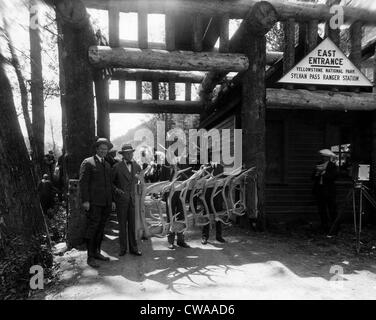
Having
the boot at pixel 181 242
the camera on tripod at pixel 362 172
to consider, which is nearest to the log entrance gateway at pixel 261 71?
the boot at pixel 181 242

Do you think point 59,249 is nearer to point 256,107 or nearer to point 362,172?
point 256,107

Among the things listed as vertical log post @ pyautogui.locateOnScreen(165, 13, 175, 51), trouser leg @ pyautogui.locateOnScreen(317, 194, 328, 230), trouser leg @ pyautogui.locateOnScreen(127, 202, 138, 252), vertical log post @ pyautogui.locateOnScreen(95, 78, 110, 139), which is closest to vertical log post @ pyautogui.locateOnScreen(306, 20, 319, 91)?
vertical log post @ pyautogui.locateOnScreen(165, 13, 175, 51)

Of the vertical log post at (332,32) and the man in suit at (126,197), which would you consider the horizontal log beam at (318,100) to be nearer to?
the vertical log post at (332,32)

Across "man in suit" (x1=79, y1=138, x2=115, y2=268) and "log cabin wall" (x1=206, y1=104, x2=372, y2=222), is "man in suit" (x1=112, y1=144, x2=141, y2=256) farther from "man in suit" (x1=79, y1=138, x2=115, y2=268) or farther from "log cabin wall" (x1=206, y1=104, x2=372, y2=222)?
"log cabin wall" (x1=206, y1=104, x2=372, y2=222)

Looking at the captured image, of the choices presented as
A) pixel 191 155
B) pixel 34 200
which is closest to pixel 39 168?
pixel 191 155

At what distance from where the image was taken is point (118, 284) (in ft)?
15.8

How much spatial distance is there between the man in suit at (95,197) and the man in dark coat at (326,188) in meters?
5.13

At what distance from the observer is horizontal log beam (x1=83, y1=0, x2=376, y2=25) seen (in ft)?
23.4

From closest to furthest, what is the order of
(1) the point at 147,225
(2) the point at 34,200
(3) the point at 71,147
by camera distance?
(2) the point at 34,200 → (1) the point at 147,225 → (3) the point at 71,147

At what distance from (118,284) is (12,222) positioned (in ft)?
6.37

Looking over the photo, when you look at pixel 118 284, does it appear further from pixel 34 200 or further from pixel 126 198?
pixel 34 200

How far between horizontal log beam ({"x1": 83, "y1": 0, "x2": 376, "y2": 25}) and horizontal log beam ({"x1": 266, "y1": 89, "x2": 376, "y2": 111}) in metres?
1.70

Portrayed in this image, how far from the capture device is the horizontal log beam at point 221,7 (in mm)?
7120

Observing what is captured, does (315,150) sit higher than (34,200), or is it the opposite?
(315,150)
